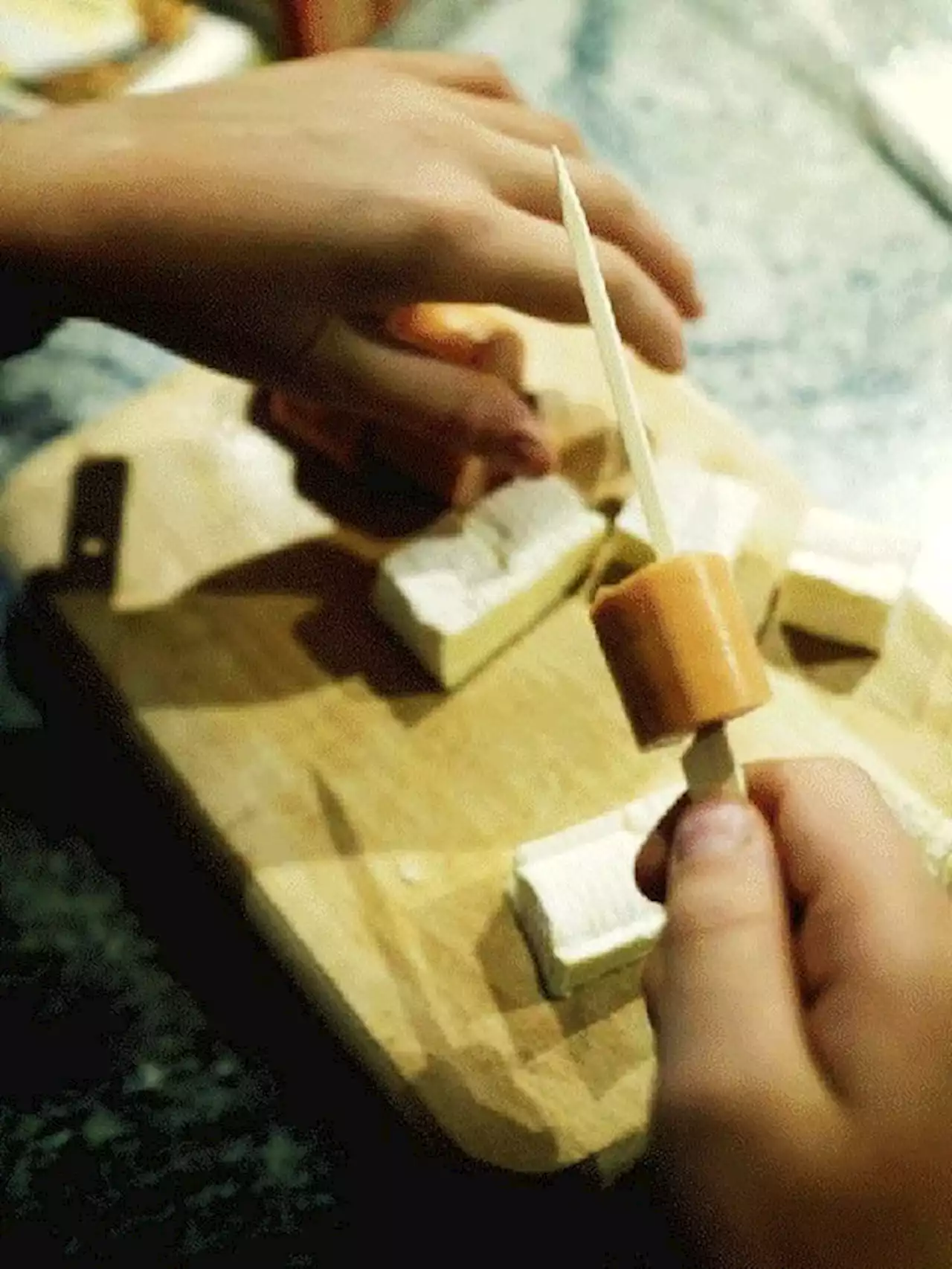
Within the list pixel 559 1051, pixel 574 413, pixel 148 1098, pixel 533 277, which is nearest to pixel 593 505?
pixel 574 413

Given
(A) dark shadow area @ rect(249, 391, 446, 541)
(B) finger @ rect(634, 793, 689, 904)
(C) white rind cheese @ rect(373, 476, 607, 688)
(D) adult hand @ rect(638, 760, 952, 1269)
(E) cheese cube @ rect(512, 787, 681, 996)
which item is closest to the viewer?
(D) adult hand @ rect(638, 760, 952, 1269)

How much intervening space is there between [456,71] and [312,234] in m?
0.27

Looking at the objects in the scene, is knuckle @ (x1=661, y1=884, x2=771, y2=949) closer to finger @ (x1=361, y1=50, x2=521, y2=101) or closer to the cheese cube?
the cheese cube

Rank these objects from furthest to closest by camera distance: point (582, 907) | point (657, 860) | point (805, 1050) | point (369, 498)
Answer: point (369, 498) < point (582, 907) < point (657, 860) < point (805, 1050)

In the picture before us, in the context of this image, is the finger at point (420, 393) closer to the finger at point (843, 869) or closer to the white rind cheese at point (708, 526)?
the white rind cheese at point (708, 526)

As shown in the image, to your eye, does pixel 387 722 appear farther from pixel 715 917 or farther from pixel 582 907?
pixel 715 917

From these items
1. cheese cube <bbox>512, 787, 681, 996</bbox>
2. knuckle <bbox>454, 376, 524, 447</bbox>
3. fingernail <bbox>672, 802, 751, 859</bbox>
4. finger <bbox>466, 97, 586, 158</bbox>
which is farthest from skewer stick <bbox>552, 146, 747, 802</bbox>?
finger <bbox>466, 97, 586, 158</bbox>

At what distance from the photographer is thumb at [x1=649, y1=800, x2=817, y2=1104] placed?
1.70 feet

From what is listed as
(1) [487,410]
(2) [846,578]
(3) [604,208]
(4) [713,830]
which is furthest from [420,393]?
(4) [713,830]

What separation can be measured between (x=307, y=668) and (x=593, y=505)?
10.0 inches

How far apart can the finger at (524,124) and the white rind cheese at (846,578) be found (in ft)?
1.14

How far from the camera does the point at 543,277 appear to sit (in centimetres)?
90

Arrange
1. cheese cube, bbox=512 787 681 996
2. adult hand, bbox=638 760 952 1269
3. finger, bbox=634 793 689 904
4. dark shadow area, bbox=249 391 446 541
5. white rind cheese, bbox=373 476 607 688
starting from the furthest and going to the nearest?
dark shadow area, bbox=249 391 446 541 → white rind cheese, bbox=373 476 607 688 → cheese cube, bbox=512 787 681 996 → finger, bbox=634 793 689 904 → adult hand, bbox=638 760 952 1269

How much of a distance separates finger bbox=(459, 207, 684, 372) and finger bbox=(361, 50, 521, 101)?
19cm
